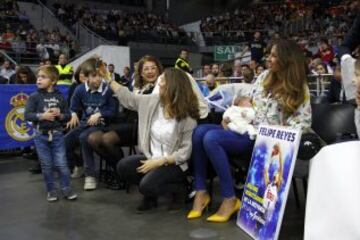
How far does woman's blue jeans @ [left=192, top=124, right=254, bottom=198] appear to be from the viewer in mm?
3625

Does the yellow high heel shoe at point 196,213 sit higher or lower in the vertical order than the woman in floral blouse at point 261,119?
lower

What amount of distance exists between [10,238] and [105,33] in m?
18.9

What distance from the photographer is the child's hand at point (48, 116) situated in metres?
4.41

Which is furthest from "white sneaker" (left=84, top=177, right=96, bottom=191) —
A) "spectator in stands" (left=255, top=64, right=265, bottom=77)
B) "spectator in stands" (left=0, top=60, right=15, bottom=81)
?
"spectator in stands" (left=0, top=60, right=15, bottom=81)

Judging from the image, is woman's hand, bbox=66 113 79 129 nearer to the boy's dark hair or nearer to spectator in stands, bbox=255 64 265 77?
the boy's dark hair

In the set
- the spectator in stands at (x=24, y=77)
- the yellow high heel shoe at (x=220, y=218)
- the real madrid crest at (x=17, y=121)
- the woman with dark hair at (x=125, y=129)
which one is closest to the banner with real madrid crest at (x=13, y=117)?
the real madrid crest at (x=17, y=121)

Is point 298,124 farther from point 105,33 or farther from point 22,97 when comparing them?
point 105,33

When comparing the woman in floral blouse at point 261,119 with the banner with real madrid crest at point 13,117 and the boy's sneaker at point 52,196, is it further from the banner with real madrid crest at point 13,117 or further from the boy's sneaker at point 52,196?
the banner with real madrid crest at point 13,117

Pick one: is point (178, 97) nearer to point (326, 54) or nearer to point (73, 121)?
point (73, 121)

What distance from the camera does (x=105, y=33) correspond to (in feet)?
70.9

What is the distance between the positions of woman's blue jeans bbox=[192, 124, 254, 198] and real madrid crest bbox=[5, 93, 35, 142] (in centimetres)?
397

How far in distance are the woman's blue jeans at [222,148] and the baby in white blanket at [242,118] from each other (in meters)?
0.05

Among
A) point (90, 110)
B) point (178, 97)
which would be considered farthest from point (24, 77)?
point (178, 97)

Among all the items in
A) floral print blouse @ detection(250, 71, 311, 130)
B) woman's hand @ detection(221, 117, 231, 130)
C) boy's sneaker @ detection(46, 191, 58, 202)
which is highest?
floral print blouse @ detection(250, 71, 311, 130)
